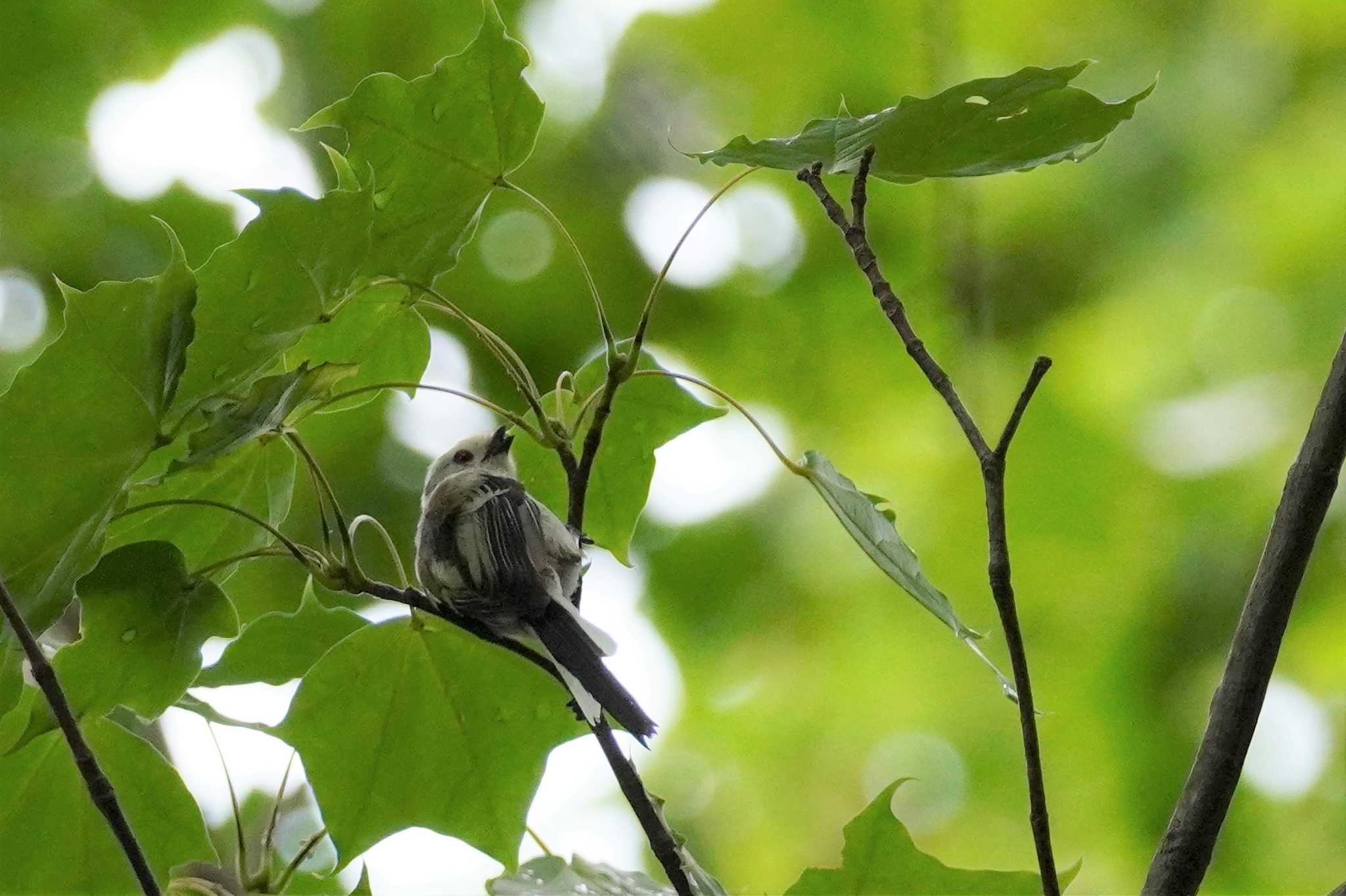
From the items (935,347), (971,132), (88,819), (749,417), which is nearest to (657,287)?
(749,417)

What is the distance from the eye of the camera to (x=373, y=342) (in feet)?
4.95

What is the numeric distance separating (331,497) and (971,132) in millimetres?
757

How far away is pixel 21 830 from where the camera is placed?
137 centimetres

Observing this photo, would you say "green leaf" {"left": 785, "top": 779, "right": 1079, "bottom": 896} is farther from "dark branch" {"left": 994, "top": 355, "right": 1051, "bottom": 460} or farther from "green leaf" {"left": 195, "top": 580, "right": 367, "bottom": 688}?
"green leaf" {"left": 195, "top": 580, "right": 367, "bottom": 688}

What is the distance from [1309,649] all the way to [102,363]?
304cm

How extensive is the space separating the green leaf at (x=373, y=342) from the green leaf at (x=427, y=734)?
0.31m

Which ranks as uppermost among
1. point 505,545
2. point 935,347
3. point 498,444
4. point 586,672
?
point 935,347

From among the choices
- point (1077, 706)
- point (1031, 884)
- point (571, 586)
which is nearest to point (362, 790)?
point (571, 586)

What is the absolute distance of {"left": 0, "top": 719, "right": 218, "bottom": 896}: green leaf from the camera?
1359 mm

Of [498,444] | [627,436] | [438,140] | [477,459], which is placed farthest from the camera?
[477,459]

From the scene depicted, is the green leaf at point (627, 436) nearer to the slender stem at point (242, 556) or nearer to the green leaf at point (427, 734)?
the green leaf at point (427, 734)

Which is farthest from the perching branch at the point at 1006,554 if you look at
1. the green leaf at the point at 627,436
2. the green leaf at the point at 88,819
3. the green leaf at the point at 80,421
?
the green leaf at the point at 88,819

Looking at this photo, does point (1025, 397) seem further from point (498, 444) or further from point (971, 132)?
point (498, 444)

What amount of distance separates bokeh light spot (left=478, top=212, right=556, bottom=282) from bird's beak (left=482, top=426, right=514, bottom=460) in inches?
60.6
